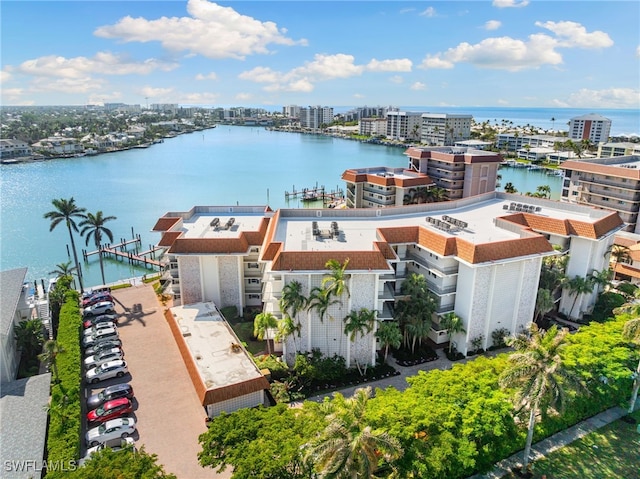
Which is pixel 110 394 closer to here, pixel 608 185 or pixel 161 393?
pixel 161 393

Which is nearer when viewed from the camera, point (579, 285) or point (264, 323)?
point (264, 323)

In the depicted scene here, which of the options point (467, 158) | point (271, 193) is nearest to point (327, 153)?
point (271, 193)

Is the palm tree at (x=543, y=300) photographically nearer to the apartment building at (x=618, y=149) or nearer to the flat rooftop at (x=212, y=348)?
the flat rooftop at (x=212, y=348)

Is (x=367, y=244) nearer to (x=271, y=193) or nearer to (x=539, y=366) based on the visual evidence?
(x=539, y=366)

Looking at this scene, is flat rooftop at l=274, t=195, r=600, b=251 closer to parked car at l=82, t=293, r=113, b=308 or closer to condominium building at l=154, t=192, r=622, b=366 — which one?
condominium building at l=154, t=192, r=622, b=366

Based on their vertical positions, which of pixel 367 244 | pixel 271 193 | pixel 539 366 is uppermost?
pixel 367 244

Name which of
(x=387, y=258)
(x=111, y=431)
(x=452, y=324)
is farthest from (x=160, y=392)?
(x=452, y=324)

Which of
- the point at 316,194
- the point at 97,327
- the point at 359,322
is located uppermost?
the point at 359,322
